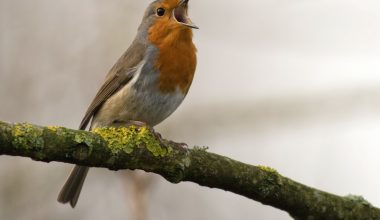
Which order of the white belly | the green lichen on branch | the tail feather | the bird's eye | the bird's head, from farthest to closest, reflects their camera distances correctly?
the bird's eye < the bird's head < the tail feather < the white belly < the green lichen on branch

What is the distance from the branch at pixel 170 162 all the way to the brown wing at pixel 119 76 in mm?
1225

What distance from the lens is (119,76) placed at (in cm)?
387

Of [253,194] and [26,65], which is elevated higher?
[26,65]

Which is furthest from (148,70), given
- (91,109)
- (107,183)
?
(107,183)

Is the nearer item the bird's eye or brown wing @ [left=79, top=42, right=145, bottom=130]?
brown wing @ [left=79, top=42, right=145, bottom=130]

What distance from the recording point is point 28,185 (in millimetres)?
3395

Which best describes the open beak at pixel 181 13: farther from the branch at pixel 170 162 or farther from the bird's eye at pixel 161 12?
the branch at pixel 170 162

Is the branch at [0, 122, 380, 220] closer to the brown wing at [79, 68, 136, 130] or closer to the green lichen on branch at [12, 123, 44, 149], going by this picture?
the green lichen on branch at [12, 123, 44, 149]

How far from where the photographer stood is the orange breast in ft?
12.0

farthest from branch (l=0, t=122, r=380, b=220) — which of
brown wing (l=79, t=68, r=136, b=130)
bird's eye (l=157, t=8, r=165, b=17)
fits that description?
bird's eye (l=157, t=8, r=165, b=17)

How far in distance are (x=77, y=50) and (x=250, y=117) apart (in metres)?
1.72

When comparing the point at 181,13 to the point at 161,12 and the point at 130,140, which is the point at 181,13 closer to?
the point at 161,12

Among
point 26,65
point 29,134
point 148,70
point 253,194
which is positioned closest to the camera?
point 29,134

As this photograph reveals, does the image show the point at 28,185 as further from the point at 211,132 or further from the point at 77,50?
the point at 77,50
